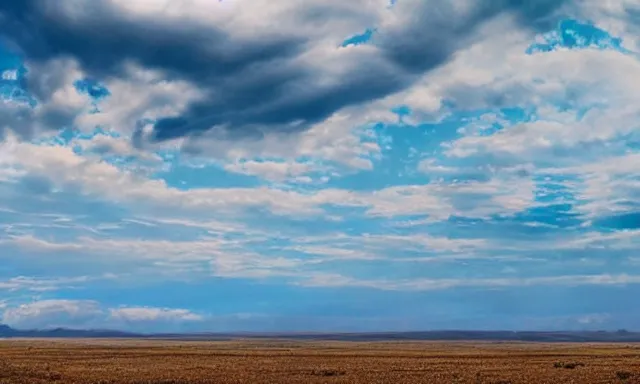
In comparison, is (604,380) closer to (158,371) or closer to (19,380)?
(158,371)

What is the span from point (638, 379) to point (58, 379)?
44.9 m

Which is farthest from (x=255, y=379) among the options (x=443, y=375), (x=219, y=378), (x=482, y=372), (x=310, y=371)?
(x=482, y=372)

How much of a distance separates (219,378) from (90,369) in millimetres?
18505

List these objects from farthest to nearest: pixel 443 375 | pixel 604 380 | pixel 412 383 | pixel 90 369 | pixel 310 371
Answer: pixel 90 369 → pixel 310 371 → pixel 443 375 → pixel 604 380 → pixel 412 383

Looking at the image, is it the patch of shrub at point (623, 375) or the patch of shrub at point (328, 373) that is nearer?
the patch of shrub at point (623, 375)

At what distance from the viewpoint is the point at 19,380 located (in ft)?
160

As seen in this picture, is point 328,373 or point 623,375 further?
point 328,373

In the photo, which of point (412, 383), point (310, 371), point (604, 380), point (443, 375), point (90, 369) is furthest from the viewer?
point (90, 369)

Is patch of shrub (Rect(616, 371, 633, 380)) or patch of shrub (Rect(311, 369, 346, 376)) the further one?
patch of shrub (Rect(311, 369, 346, 376))

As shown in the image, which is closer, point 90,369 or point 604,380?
point 604,380

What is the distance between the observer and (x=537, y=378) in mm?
51969

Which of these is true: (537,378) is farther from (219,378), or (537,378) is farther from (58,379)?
(58,379)

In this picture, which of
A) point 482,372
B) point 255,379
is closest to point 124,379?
point 255,379

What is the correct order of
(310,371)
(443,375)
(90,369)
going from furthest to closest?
1. (90,369)
2. (310,371)
3. (443,375)
